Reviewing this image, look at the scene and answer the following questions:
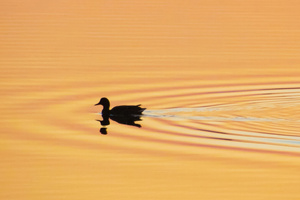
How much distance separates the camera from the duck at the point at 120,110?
17859mm

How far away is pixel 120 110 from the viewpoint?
18297mm

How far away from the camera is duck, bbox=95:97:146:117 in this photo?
17859mm

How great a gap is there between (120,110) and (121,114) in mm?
111

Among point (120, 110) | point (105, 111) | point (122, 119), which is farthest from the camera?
point (105, 111)

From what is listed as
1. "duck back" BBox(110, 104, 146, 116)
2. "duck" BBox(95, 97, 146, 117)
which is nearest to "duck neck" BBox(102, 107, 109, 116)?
"duck" BBox(95, 97, 146, 117)

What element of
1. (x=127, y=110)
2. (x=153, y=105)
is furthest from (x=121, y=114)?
(x=153, y=105)

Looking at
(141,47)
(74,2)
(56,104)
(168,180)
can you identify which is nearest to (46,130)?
(56,104)

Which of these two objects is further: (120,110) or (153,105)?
(153,105)

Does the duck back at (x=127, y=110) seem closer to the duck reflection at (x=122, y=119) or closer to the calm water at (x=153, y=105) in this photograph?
the duck reflection at (x=122, y=119)

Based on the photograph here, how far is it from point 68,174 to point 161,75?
29.6 ft

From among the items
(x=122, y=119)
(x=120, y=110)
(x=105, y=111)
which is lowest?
(x=122, y=119)

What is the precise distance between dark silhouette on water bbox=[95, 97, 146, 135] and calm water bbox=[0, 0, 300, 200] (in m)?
0.22

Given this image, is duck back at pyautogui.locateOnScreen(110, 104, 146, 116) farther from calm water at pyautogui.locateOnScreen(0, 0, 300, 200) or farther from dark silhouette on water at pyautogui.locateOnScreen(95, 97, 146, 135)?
calm water at pyautogui.locateOnScreen(0, 0, 300, 200)

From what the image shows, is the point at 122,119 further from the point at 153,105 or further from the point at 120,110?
the point at 153,105
